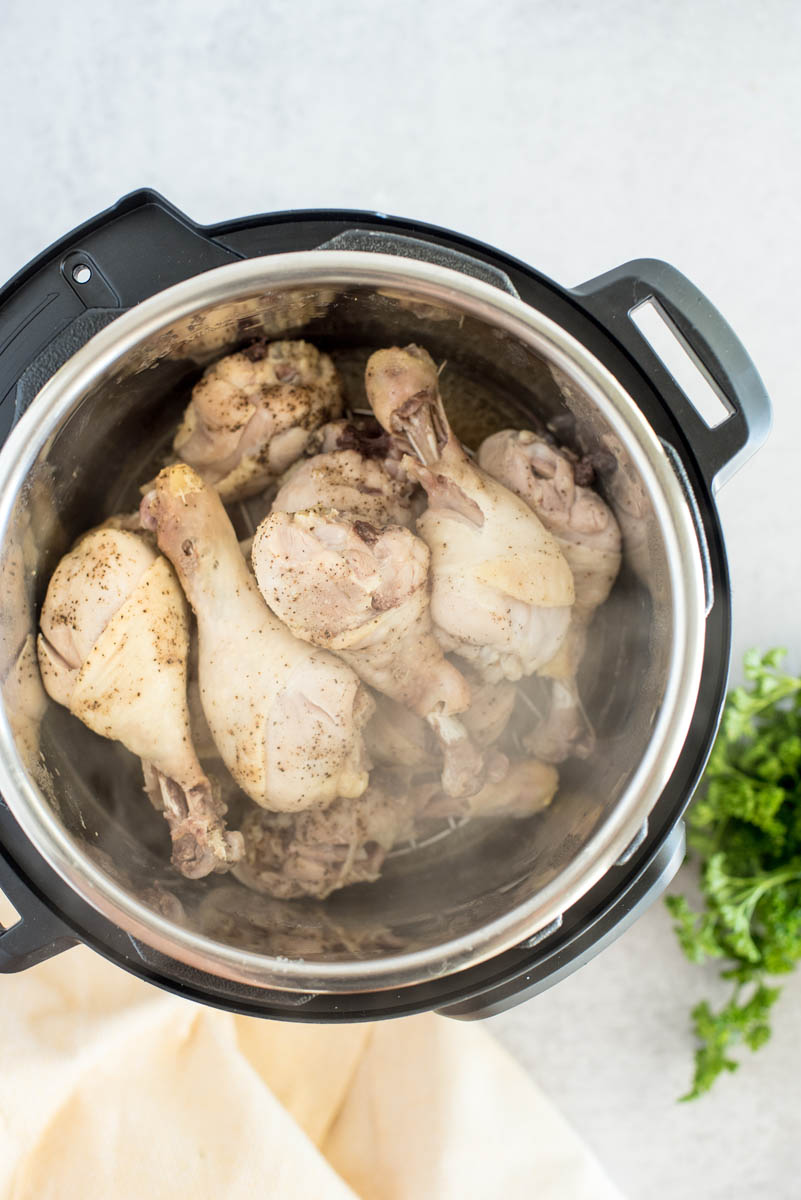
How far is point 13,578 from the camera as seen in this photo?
35.9 inches

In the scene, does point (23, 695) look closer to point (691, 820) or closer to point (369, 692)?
point (369, 692)

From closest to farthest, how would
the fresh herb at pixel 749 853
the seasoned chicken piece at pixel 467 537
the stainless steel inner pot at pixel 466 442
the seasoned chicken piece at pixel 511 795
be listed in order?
the stainless steel inner pot at pixel 466 442 < the seasoned chicken piece at pixel 467 537 < the seasoned chicken piece at pixel 511 795 < the fresh herb at pixel 749 853

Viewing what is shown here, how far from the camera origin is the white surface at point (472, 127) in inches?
51.6

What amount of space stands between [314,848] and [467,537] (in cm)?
39

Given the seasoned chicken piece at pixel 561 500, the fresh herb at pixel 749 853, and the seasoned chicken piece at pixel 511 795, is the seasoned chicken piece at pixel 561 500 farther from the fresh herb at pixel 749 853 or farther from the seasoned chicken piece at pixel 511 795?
the fresh herb at pixel 749 853

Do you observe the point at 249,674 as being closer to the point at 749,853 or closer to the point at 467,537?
the point at 467,537

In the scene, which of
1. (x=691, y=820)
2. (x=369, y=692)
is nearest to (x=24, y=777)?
(x=369, y=692)

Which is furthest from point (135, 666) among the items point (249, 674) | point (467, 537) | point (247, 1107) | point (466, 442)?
point (247, 1107)

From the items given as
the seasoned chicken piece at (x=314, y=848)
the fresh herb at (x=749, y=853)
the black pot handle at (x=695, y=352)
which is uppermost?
the black pot handle at (x=695, y=352)

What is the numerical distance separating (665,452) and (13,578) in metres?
0.66

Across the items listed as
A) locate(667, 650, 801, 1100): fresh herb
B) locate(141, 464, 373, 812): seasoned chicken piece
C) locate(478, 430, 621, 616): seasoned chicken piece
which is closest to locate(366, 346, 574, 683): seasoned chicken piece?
locate(478, 430, 621, 616): seasoned chicken piece

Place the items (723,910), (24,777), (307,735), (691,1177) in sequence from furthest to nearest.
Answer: (691,1177), (723,910), (307,735), (24,777)

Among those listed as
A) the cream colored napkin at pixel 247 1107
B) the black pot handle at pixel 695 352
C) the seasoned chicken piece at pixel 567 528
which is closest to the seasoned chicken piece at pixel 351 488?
the seasoned chicken piece at pixel 567 528

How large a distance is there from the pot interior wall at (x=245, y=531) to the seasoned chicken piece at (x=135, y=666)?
0.04 m
